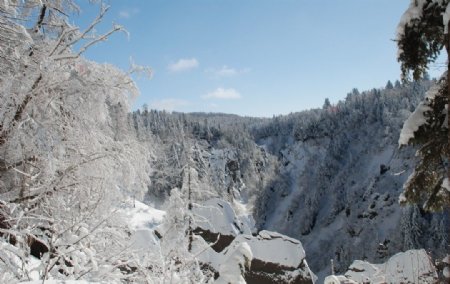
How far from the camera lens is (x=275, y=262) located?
20.1 metres

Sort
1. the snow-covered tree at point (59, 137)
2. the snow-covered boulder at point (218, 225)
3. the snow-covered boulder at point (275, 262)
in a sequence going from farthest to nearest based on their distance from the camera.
Answer: the snow-covered boulder at point (218, 225) < the snow-covered boulder at point (275, 262) < the snow-covered tree at point (59, 137)

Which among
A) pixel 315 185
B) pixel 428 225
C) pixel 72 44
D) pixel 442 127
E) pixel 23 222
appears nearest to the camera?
pixel 442 127

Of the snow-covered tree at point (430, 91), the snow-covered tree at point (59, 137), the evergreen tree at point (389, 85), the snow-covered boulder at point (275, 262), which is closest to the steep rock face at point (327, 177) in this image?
the evergreen tree at point (389, 85)

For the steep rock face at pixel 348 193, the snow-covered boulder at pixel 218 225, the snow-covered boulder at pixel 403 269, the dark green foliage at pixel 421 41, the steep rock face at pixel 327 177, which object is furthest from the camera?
the steep rock face at pixel 327 177

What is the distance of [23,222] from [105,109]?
1.70 m

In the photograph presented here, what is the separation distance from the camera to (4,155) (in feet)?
15.9

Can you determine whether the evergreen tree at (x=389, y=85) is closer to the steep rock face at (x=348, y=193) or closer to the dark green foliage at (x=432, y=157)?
the steep rock face at (x=348, y=193)

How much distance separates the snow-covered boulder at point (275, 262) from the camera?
781 inches

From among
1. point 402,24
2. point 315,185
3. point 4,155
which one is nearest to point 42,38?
point 4,155

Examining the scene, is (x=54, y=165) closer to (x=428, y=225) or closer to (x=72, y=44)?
(x=72, y=44)

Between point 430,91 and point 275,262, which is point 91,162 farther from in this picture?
point 275,262

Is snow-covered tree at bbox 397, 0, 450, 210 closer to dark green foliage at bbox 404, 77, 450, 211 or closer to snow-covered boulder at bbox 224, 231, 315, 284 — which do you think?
dark green foliage at bbox 404, 77, 450, 211

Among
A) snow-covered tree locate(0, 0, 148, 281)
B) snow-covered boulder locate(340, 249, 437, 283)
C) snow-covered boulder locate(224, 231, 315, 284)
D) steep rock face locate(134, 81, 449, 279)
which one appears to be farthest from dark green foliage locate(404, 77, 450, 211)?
steep rock face locate(134, 81, 449, 279)

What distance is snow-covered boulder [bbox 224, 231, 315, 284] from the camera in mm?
19828
